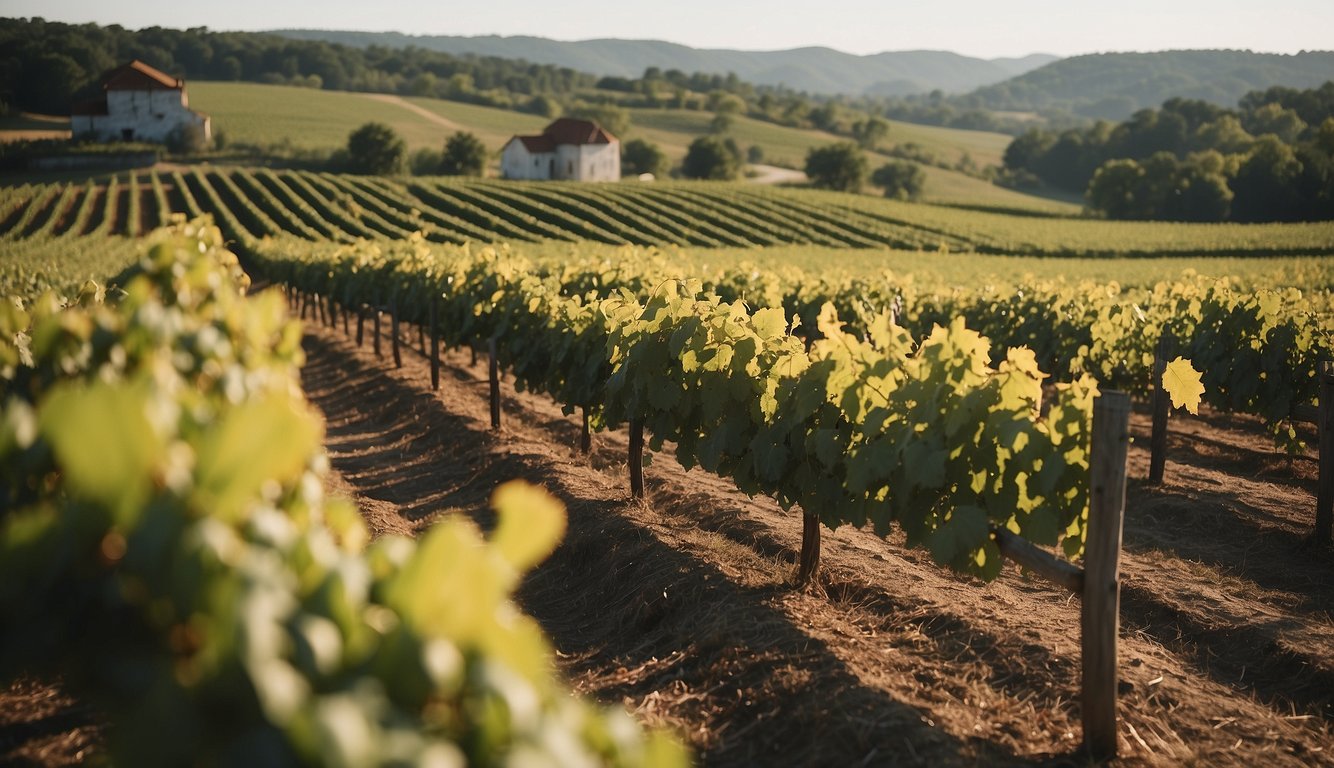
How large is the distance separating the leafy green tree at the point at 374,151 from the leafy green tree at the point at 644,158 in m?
23.9

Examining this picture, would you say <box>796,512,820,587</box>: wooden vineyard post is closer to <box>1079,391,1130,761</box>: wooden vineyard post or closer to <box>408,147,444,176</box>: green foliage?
<box>1079,391,1130,761</box>: wooden vineyard post

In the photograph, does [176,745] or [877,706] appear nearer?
[176,745]

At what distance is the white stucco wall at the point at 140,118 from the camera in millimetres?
78938

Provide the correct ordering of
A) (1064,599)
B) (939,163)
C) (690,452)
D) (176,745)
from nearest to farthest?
(176,745) < (1064,599) < (690,452) < (939,163)

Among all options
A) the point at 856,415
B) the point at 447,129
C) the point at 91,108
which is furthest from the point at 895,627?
the point at 447,129

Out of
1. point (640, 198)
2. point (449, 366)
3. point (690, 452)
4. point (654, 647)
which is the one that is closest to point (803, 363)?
point (690, 452)

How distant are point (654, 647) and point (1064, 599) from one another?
2.82 metres

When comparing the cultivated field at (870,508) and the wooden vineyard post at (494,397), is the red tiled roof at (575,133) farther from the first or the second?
the wooden vineyard post at (494,397)

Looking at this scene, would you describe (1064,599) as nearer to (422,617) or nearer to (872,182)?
(422,617)

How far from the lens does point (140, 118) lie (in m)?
80.8

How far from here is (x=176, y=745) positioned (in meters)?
1.36

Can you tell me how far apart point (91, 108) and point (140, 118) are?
3.62 meters

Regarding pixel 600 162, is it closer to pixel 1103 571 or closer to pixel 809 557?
pixel 809 557

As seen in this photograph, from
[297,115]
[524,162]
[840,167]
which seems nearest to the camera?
[524,162]
